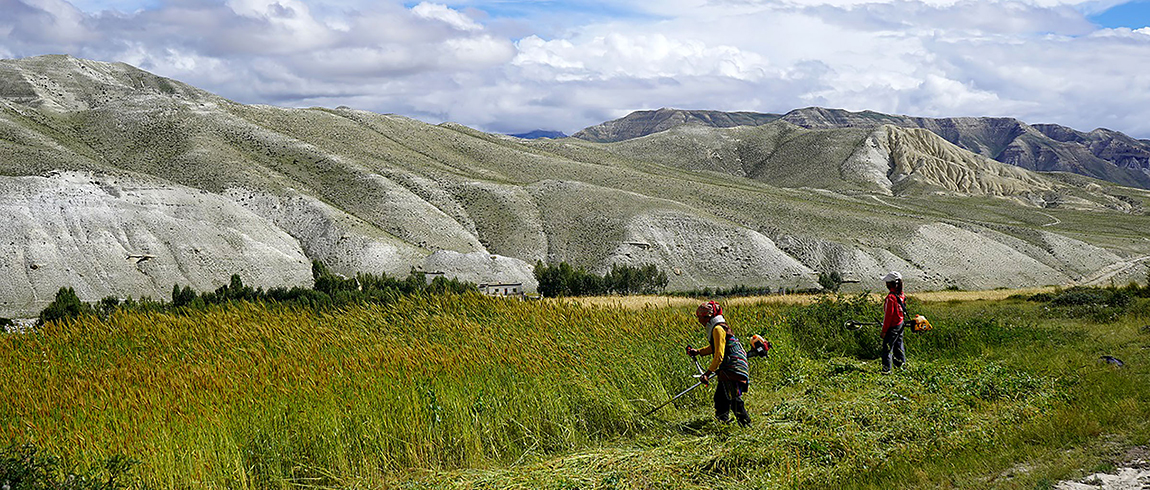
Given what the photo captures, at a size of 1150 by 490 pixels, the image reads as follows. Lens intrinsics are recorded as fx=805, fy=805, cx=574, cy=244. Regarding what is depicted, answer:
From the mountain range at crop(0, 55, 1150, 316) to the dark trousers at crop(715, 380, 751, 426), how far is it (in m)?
57.2

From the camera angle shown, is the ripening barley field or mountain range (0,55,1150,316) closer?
the ripening barley field

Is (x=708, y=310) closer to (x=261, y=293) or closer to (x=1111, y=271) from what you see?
(x=261, y=293)

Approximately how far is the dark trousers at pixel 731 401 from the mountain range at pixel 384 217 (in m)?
57.2

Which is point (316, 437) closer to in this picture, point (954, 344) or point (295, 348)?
point (295, 348)

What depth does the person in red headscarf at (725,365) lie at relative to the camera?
10.5m

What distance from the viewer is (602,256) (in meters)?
77.2

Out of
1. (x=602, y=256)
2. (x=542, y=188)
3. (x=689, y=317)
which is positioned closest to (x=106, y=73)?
(x=542, y=188)

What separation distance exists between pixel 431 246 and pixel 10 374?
2629 inches

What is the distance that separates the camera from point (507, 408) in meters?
10.6

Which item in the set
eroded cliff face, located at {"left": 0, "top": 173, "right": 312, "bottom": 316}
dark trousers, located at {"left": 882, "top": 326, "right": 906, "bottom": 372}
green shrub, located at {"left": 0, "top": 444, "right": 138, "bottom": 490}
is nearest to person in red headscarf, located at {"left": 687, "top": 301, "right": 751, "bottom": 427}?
dark trousers, located at {"left": 882, "top": 326, "right": 906, "bottom": 372}

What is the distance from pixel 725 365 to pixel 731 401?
0.52 meters

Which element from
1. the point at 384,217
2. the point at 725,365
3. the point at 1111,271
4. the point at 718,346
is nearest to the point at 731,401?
the point at 725,365

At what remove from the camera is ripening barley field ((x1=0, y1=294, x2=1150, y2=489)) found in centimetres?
866

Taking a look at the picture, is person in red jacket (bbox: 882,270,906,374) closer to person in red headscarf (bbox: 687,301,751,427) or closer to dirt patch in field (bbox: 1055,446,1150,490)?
person in red headscarf (bbox: 687,301,751,427)
